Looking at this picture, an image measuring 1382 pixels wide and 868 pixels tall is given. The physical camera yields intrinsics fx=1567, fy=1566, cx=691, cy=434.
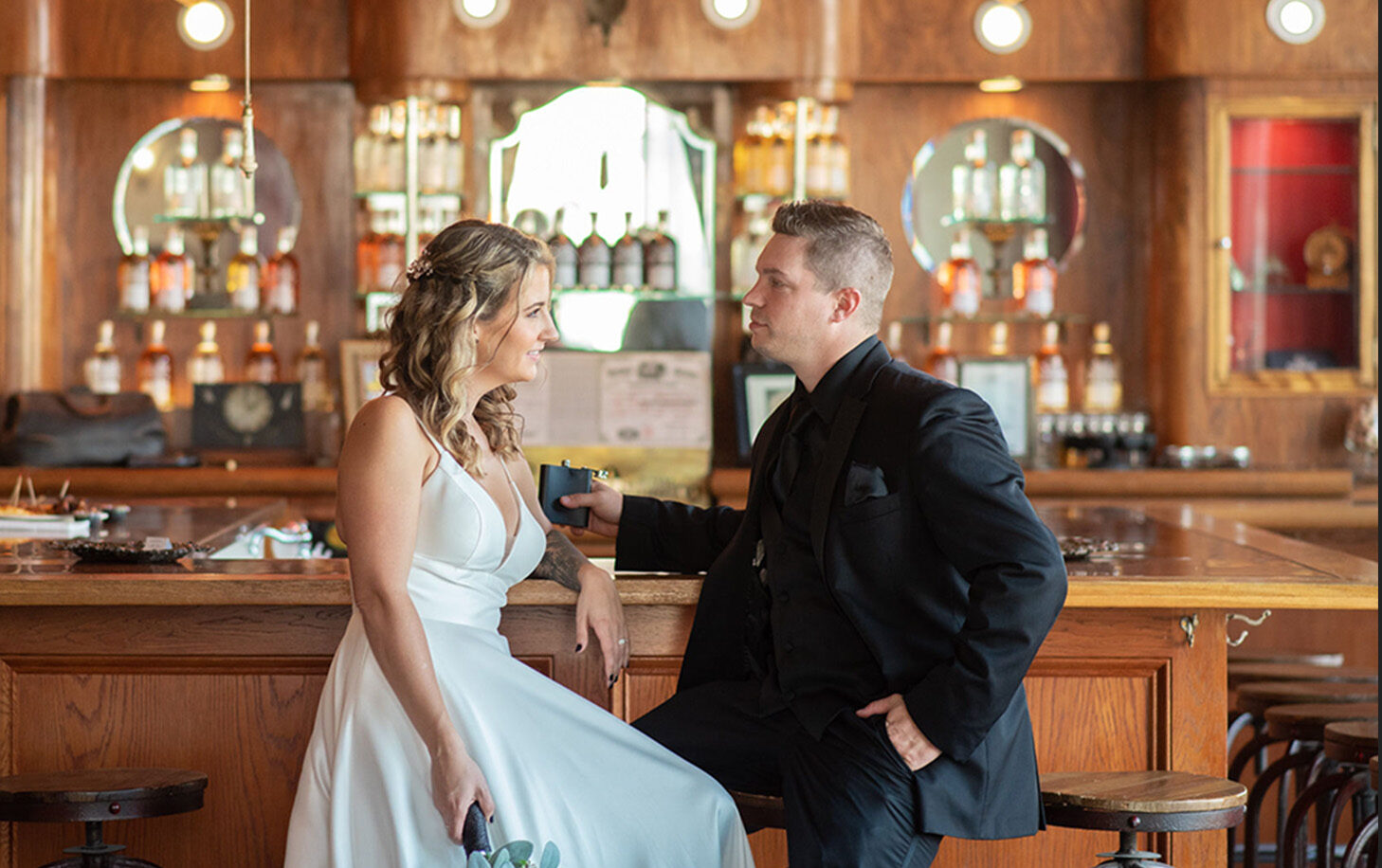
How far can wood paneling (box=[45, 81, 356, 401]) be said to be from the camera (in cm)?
581

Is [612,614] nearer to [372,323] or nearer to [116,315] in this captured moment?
[372,323]

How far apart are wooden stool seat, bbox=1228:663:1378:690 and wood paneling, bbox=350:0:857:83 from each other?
2632 millimetres

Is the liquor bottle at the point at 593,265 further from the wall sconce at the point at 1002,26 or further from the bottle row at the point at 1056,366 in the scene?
the wall sconce at the point at 1002,26

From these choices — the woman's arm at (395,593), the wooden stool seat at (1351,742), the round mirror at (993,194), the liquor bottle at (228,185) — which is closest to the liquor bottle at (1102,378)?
the round mirror at (993,194)

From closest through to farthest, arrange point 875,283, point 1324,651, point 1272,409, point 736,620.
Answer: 1. point 875,283
2. point 736,620
3. point 1324,651
4. point 1272,409

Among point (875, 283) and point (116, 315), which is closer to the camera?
point (875, 283)

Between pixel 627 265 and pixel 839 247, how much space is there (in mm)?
3348

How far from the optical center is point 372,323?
580 centimetres

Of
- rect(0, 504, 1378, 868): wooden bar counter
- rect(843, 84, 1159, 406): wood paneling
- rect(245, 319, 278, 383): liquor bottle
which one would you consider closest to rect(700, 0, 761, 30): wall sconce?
rect(843, 84, 1159, 406): wood paneling

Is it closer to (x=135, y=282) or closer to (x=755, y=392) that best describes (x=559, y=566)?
(x=755, y=392)

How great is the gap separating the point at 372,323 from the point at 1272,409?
129 inches

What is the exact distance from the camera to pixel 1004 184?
19.2ft

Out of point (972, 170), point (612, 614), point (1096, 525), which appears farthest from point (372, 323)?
point (612, 614)

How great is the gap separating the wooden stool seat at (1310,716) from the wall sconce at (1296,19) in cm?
292
